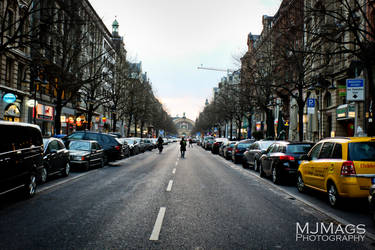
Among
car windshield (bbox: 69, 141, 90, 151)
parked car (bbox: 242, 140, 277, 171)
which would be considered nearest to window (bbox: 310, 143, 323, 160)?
parked car (bbox: 242, 140, 277, 171)

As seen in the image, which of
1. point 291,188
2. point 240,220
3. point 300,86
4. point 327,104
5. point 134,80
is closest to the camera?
point 240,220

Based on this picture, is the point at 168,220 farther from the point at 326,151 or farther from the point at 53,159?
the point at 53,159

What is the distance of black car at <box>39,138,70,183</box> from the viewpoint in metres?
11.7

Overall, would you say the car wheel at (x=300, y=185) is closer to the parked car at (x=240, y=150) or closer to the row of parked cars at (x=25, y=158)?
the row of parked cars at (x=25, y=158)

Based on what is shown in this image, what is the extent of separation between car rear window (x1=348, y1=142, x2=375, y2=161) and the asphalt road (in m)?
1.23

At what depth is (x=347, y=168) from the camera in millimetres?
7520

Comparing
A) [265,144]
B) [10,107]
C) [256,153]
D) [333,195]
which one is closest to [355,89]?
[265,144]

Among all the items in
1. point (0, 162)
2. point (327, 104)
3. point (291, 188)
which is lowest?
point (291, 188)

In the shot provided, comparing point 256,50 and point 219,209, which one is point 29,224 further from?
point 256,50

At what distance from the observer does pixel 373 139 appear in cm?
779

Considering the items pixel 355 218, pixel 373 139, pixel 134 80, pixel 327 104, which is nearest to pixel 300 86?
pixel 327 104

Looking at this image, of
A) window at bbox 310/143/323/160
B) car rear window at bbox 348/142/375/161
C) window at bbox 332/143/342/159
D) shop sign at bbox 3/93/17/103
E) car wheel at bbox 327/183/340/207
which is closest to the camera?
car rear window at bbox 348/142/375/161

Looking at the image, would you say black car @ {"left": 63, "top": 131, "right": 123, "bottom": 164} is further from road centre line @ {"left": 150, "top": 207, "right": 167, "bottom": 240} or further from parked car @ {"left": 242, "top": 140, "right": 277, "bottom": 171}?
road centre line @ {"left": 150, "top": 207, "right": 167, "bottom": 240}

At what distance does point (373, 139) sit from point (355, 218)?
193cm
